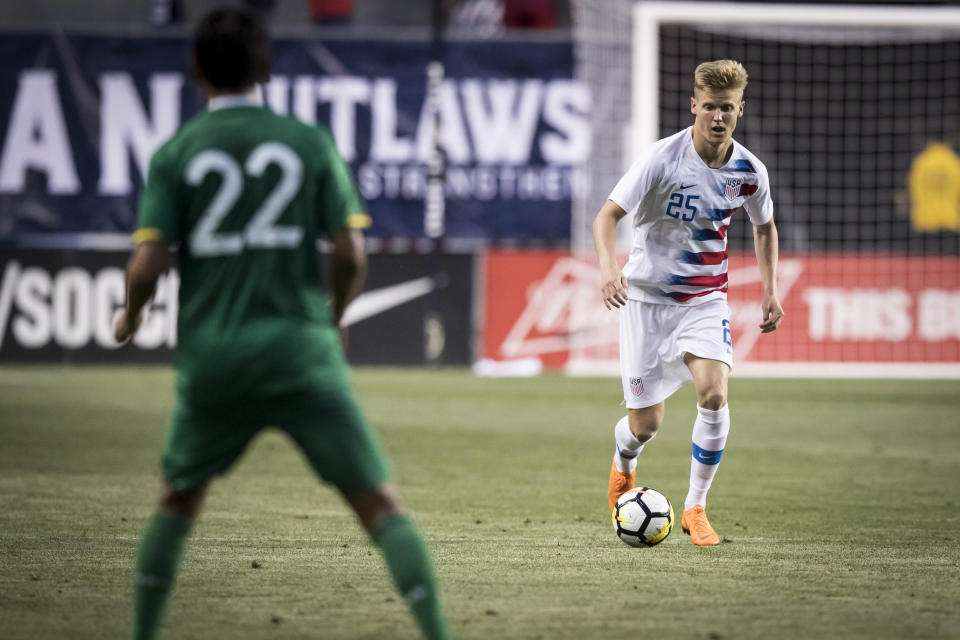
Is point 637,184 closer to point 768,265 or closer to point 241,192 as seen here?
point 768,265

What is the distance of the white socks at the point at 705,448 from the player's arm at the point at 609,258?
724 mm

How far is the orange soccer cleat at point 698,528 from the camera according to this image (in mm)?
5977

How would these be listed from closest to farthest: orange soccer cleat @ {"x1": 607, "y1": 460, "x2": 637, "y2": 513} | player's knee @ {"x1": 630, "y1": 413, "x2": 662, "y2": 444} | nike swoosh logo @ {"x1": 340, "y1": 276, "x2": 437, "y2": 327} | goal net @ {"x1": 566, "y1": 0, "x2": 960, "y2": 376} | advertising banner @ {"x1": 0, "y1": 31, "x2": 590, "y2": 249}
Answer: player's knee @ {"x1": 630, "y1": 413, "x2": 662, "y2": 444}, orange soccer cleat @ {"x1": 607, "y1": 460, "x2": 637, "y2": 513}, goal net @ {"x1": 566, "y1": 0, "x2": 960, "y2": 376}, nike swoosh logo @ {"x1": 340, "y1": 276, "x2": 437, "y2": 327}, advertising banner @ {"x1": 0, "y1": 31, "x2": 590, "y2": 249}

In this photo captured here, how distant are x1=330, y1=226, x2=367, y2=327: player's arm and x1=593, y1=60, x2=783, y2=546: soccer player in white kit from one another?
7.36ft

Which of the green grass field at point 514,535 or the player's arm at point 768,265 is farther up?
the player's arm at point 768,265

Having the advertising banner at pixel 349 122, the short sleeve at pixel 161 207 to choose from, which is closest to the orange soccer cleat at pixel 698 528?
the short sleeve at pixel 161 207

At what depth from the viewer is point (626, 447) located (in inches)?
256

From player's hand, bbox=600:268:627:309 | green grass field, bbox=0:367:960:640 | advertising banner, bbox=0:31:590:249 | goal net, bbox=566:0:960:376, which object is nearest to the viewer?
green grass field, bbox=0:367:960:640

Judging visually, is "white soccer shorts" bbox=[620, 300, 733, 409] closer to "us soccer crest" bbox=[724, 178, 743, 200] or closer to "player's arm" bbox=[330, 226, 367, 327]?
"us soccer crest" bbox=[724, 178, 743, 200]

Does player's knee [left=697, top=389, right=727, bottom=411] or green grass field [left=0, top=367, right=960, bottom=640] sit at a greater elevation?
player's knee [left=697, top=389, right=727, bottom=411]

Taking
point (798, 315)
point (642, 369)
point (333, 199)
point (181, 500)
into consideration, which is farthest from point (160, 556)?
point (798, 315)

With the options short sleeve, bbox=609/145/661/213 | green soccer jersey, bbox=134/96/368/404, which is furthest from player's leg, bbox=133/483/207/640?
short sleeve, bbox=609/145/661/213

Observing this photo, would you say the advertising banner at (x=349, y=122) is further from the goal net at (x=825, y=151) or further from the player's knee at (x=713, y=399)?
the player's knee at (x=713, y=399)

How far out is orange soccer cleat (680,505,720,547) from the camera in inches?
235
